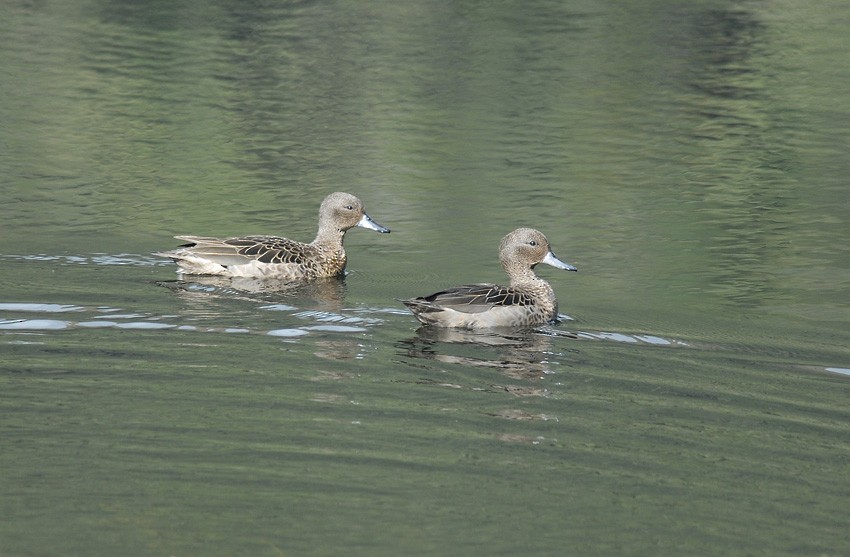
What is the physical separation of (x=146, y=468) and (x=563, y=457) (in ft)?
7.99

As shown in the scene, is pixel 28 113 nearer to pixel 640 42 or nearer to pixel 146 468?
pixel 640 42

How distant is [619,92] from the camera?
28.1 meters

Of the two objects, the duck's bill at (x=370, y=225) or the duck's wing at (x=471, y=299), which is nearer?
the duck's wing at (x=471, y=299)

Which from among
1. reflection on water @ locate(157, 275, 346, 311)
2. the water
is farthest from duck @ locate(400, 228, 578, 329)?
reflection on water @ locate(157, 275, 346, 311)

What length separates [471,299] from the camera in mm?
12609

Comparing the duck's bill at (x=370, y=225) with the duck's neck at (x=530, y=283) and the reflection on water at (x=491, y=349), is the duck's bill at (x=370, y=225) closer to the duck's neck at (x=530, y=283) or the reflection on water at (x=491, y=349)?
the duck's neck at (x=530, y=283)

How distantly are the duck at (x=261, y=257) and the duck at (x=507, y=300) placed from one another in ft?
7.23

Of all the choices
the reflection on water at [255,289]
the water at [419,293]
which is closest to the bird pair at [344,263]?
the reflection on water at [255,289]

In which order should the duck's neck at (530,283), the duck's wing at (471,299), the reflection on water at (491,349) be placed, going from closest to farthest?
the reflection on water at (491,349) → the duck's wing at (471,299) → the duck's neck at (530,283)

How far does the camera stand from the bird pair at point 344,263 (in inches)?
494

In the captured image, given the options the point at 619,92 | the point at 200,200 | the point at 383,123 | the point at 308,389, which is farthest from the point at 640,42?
the point at 308,389

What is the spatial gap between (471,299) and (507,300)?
41 centimetres

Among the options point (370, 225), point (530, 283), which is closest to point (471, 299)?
point (530, 283)

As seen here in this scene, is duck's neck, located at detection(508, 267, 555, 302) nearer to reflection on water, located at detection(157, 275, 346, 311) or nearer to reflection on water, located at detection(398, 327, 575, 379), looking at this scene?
reflection on water, located at detection(398, 327, 575, 379)
